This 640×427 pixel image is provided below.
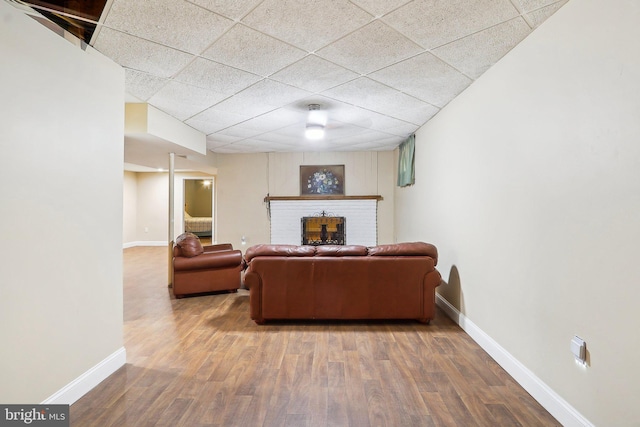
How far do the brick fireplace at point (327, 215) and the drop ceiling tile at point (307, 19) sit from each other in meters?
4.56

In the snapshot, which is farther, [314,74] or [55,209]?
[314,74]

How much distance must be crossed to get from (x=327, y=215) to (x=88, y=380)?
4957 millimetres

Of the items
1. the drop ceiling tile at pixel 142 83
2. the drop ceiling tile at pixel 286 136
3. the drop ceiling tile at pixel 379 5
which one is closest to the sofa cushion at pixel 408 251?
the drop ceiling tile at pixel 379 5

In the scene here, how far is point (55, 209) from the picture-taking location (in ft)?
5.88

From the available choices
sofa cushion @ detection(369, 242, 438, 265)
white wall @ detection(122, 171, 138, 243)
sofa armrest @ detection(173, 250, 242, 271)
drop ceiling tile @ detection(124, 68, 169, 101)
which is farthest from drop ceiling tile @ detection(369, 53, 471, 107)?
white wall @ detection(122, 171, 138, 243)

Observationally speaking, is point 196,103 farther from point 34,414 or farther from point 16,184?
point 34,414

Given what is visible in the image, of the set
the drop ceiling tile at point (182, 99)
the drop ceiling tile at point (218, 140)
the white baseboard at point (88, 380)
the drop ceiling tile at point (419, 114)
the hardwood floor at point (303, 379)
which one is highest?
the drop ceiling tile at point (218, 140)

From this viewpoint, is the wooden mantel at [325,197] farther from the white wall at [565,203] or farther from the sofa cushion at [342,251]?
the white wall at [565,203]

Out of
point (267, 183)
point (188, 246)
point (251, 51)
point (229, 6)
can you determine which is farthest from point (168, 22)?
point (267, 183)

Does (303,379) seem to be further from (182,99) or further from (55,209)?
(182,99)

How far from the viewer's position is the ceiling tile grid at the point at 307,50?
1748 mm

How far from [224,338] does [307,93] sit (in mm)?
2462

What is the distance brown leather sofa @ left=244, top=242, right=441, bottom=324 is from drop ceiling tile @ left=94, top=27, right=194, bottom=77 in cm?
177

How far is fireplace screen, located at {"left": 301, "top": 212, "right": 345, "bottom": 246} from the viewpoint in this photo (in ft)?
21.6
